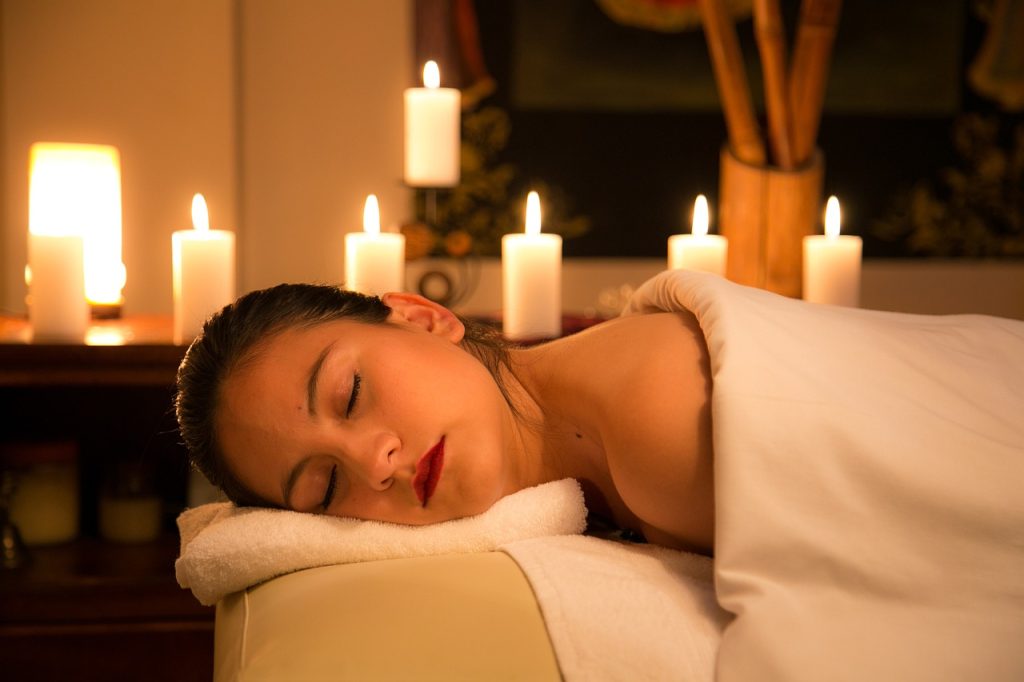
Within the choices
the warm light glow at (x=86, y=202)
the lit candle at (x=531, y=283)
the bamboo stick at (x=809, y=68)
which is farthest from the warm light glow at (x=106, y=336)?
the bamboo stick at (x=809, y=68)

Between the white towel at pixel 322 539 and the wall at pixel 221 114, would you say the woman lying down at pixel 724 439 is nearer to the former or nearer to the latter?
the white towel at pixel 322 539

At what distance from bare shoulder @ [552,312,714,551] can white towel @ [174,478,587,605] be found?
0.28ft

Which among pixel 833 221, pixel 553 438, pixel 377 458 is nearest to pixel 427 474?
pixel 377 458

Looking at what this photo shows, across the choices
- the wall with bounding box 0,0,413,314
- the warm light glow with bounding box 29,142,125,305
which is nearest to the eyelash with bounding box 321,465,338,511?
the warm light glow with bounding box 29,142,125,305

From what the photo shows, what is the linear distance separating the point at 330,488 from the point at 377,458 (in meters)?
0.07

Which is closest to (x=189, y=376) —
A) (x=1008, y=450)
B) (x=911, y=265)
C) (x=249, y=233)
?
(x=1008, y=450)

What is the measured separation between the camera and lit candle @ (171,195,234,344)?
4.77 ft

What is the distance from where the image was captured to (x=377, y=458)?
939mm

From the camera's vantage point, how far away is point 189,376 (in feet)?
3.53

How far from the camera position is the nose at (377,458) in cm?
94

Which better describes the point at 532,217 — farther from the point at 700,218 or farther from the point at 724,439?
the point at 724,439

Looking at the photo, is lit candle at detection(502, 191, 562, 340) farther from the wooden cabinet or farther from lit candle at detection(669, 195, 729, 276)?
the wooden cabinet

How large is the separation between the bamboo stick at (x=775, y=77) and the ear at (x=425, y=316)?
795 mm

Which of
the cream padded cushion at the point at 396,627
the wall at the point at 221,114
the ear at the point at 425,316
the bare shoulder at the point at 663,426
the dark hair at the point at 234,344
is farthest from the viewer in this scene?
the wall at the point at 221,114
